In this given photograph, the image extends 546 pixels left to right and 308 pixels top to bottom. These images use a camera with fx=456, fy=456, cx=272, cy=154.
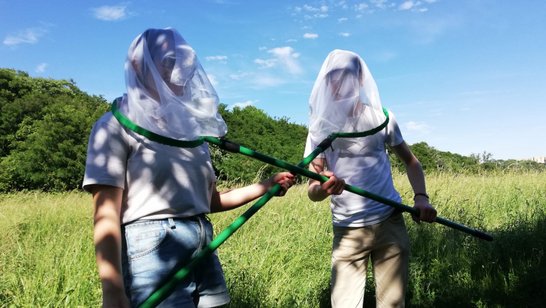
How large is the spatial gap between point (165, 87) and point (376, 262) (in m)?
1.63

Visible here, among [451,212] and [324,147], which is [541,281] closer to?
[451,212]

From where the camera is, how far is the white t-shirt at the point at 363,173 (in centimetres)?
254

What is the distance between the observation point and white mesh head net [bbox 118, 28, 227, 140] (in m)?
1.59

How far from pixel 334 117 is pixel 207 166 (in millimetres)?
1011

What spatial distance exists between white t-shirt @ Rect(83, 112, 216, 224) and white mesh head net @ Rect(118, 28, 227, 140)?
7cm

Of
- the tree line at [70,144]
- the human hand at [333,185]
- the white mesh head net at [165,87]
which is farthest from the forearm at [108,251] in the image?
the tree line at [70,144]

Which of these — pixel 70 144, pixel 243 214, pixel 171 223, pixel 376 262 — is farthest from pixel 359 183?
pixel 70 144

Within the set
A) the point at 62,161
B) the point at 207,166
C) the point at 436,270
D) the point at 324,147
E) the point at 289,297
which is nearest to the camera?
the point at 207,166

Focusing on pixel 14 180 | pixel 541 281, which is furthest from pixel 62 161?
pixel 541 281

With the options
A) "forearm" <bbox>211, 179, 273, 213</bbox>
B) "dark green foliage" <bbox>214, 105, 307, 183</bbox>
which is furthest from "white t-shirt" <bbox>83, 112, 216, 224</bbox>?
"dark green foliage" <bbox>214, 105, 307, 183</bbox>

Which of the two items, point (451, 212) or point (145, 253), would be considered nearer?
point (145, 253)

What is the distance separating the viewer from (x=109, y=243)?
146 centimetres

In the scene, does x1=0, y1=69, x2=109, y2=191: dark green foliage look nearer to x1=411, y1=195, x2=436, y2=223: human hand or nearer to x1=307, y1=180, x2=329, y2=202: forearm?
x1=307, y1=180, x2=329, y2=202: forearm

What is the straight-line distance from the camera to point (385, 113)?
2.64 meters
